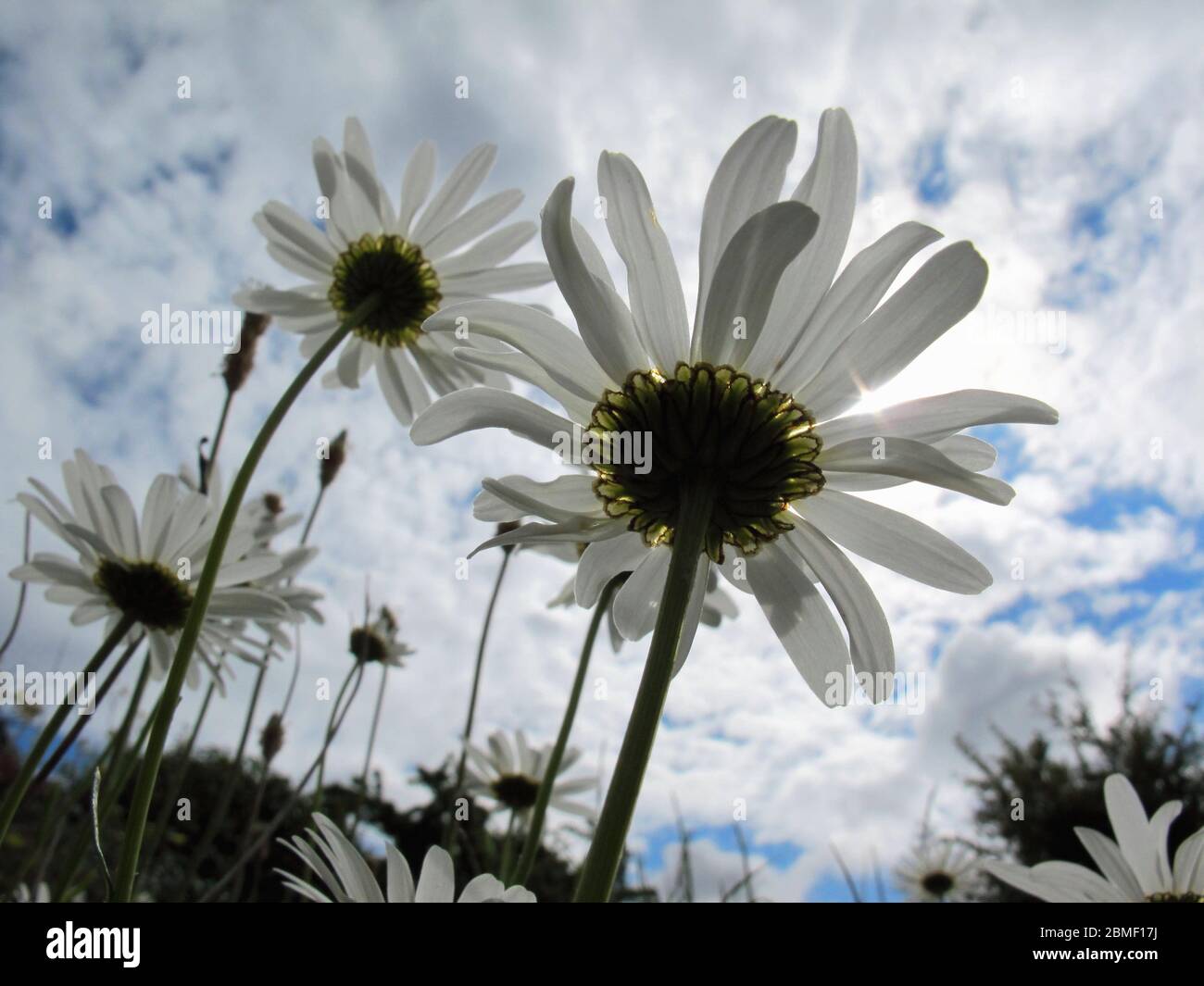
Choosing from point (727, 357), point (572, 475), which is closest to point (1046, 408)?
point (727, 357)

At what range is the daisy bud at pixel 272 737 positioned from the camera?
3.51 m

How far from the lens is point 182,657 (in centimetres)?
141

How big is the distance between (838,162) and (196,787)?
511 inches

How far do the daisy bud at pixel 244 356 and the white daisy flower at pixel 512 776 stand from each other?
296 cm

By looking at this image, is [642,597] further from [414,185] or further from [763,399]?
[414,185]

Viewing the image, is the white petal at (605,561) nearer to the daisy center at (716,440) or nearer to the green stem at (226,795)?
the daisy center at (716,440)

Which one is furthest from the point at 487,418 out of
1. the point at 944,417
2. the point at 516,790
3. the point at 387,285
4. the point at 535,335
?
the point at 516,790

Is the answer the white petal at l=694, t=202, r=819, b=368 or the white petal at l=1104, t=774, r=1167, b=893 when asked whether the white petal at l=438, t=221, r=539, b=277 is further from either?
the white petal at l=1104, t=774, r=1167, b=893

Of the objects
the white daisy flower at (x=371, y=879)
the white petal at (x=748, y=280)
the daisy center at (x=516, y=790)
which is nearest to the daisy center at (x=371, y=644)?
the daisy center at (x=516, y=790)

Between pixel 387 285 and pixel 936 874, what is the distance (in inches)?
322

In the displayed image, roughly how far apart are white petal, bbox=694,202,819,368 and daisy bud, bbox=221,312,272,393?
6.13 ft

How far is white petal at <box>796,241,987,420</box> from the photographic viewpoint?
128 centimetres

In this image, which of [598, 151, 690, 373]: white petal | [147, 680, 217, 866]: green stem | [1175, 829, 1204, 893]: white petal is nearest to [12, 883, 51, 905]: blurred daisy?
[147, 680, 217, 866]: green stem
